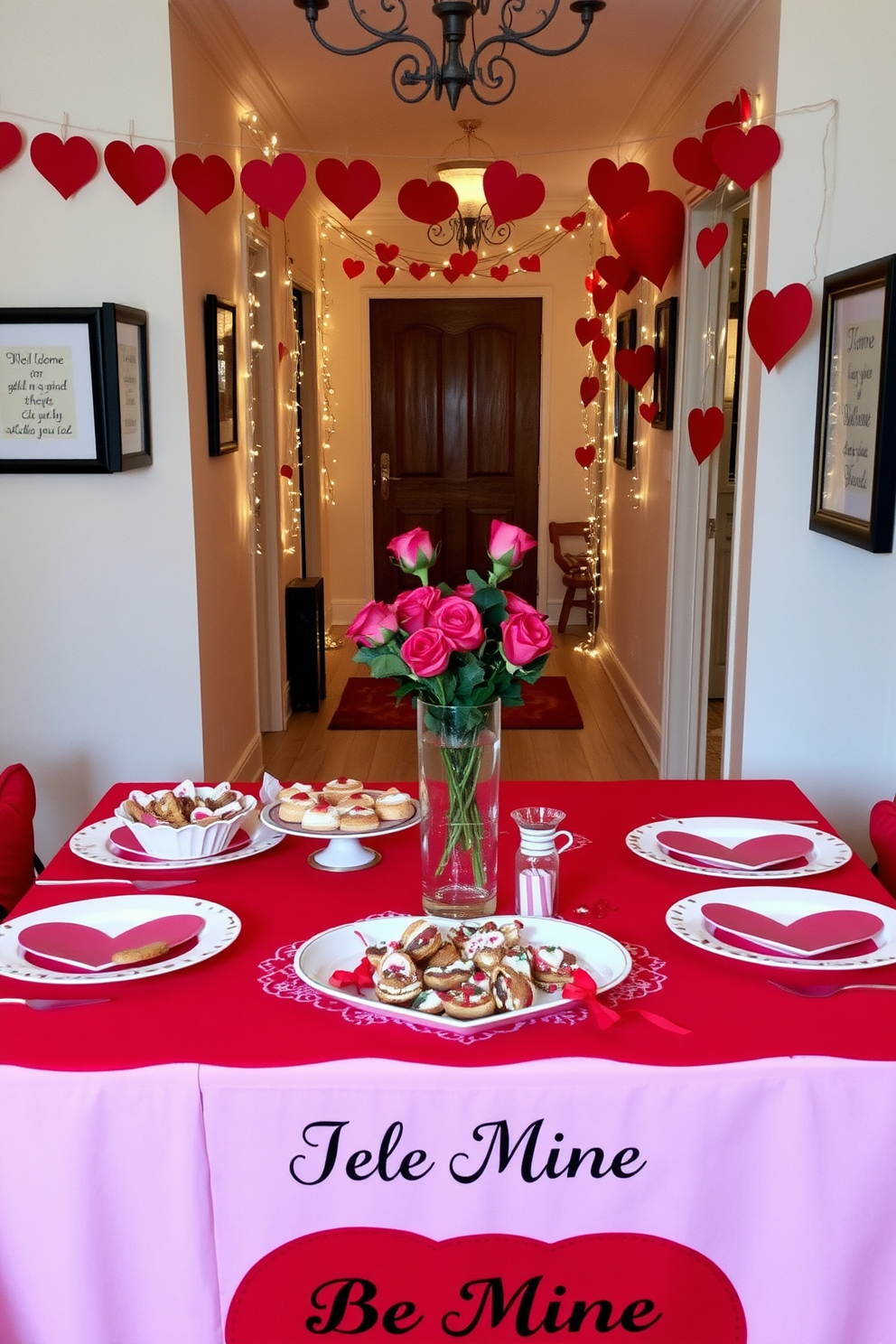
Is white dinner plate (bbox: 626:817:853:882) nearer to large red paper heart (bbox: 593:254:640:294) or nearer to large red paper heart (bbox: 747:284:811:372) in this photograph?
large red paper heart (bbox: 747:284:811:372)

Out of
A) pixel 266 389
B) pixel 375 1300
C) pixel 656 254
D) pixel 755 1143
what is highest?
pixel 656 254

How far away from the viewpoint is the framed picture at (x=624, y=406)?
5.80 meters

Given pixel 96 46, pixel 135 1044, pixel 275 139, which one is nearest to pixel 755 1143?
pixel 135 1044

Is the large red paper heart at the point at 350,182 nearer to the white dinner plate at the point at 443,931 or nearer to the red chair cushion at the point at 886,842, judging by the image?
the red chair cushion at the point at 886,842

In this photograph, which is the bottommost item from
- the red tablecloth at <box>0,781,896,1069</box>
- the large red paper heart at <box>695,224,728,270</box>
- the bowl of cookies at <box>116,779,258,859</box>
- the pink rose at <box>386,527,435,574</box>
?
the red tablecloth at <box>0,781,896,1069</box>

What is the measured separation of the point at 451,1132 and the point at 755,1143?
0.33 m

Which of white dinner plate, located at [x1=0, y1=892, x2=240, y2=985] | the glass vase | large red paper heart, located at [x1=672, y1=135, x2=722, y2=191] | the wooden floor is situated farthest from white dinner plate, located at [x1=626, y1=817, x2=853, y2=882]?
the wooden floor

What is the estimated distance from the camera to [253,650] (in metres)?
4.84

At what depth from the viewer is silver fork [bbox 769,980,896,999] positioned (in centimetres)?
144

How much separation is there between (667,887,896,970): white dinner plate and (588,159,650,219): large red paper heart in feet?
8.70

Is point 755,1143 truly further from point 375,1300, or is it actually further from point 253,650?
point 253,650

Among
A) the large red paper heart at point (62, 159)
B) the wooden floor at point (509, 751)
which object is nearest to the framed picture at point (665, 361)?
the wooden floor at point (509, 751)

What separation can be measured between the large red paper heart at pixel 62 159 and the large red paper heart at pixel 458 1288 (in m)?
2.88

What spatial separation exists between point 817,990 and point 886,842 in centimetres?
55
